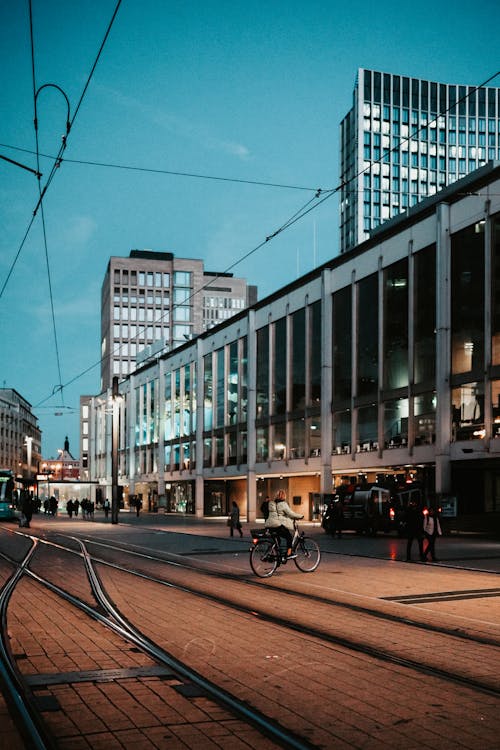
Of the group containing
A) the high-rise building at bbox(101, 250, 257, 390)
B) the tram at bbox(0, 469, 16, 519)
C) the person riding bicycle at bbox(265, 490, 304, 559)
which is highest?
the high-rise building at bbox(101, 250, 257, 390)

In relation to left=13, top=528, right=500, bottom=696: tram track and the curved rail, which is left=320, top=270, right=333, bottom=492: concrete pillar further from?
the curved rail

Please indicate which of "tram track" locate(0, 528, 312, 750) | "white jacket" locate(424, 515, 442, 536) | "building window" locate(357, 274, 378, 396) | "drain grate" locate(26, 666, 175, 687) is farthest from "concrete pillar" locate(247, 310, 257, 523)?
"drain grate" locate(26, 666, 175, 687)

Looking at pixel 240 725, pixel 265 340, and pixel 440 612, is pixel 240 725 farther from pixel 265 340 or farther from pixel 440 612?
pixel 265 340

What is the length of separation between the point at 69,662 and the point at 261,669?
1947mm

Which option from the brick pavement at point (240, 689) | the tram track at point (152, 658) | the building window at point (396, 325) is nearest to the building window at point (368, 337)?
the building window at point (396, 325)

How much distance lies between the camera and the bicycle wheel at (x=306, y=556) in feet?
60.3

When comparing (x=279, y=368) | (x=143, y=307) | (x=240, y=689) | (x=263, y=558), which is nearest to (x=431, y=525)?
(x=263, y=558)

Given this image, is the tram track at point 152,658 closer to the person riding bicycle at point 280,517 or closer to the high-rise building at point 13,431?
the person riding bicycle at point 280,517

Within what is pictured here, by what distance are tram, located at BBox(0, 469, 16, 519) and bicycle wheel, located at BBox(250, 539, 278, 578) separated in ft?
139

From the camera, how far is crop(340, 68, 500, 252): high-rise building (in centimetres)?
11912

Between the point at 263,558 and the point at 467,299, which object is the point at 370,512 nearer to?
the point at 467,299

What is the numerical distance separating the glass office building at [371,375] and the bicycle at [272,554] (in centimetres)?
1896

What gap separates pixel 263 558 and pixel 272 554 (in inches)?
10.0

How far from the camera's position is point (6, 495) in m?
56.9
